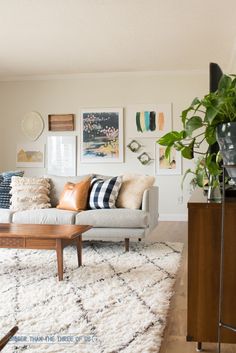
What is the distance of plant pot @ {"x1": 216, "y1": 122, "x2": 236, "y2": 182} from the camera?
5.19 feet

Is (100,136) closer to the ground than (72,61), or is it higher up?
closer to the ground

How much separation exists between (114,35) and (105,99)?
2.01 metres

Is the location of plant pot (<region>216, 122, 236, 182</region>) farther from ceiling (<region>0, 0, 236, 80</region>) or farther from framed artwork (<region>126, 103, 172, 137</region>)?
framed artwork (<region>126, 103, 172, 137</region>)

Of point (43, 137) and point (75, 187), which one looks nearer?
point (75, 187)

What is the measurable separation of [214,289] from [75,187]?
3.06 m

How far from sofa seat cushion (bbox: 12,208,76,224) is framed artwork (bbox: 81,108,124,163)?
2682 millimetres

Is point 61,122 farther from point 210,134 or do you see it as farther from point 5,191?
point 210,134

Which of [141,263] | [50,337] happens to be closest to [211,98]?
[50,337]

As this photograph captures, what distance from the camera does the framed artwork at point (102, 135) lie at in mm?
6973

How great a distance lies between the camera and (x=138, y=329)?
2.17 m

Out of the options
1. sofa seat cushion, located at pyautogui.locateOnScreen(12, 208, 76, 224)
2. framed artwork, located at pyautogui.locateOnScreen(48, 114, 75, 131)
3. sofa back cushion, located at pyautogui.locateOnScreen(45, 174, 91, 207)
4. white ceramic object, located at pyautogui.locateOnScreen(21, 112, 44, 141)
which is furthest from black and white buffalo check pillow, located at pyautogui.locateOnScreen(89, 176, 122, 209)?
white ceramic object, located at pyautogui.locateOnScreen(21, 112, 44, 141)

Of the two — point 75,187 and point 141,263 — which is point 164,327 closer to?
point 141,263

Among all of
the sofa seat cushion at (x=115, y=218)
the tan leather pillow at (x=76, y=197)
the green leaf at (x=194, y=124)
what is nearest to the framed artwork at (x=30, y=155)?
the tan leather pillow at (x=76, y=197)

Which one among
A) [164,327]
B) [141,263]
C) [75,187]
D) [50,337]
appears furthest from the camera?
[75,187]
